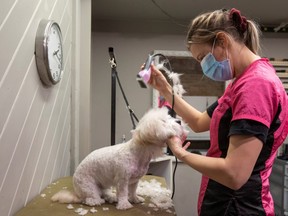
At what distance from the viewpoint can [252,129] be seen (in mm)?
761

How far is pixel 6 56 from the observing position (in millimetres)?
1086

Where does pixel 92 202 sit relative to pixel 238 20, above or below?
below

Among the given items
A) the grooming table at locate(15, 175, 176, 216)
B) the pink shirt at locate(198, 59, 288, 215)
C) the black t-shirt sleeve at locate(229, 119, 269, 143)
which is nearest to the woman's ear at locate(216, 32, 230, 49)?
the pink shirt at locate(198, 59, 288, 215)

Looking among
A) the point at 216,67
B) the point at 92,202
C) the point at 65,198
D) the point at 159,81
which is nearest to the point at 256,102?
Answer: the point at 216,67

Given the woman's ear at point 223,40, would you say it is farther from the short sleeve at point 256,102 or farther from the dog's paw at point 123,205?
the dog's paw at point 123,205

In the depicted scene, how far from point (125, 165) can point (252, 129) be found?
2.32 feet

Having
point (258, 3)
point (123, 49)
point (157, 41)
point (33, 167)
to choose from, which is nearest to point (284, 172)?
point (258, 3)

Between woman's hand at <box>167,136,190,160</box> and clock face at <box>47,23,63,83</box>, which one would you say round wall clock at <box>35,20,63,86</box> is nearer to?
clock face at <box>47,23,63,83</box>

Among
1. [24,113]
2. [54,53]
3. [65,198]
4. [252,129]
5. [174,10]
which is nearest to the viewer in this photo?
[252,129]

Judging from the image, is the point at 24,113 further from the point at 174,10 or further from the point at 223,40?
the point at 174,10

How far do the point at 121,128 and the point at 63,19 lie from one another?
5.29 feet

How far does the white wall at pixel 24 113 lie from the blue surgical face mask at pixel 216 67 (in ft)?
2.51

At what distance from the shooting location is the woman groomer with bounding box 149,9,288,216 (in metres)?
0.77

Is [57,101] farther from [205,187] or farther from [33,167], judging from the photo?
[205,187]
